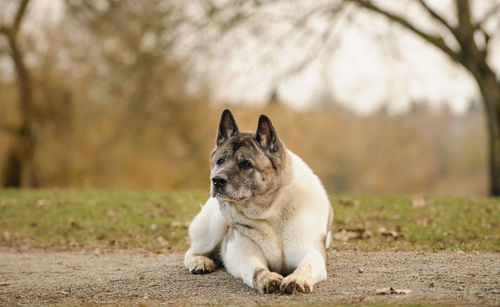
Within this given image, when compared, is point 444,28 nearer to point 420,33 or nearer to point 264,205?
point 420,33

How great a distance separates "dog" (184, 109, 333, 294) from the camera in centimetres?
595

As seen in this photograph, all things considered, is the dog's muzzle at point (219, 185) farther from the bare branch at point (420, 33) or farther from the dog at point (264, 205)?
the bare branch at point (420, 33)

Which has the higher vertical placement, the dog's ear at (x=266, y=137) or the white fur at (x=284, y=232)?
the dog's ear at (x=266, y=137)

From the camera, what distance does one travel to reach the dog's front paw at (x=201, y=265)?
7016mm

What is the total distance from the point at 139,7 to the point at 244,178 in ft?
61.1

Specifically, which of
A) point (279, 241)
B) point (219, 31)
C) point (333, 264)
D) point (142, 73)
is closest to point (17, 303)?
point (279, 241)

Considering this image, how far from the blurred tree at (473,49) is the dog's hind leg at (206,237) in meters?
13.6

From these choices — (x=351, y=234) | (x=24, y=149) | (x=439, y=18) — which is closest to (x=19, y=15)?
(x=24, y=149)

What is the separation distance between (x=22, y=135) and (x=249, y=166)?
2195 cm

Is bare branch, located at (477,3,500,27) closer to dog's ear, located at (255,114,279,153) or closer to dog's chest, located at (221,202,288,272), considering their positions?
dog's ear, located at (255,114,279,153)

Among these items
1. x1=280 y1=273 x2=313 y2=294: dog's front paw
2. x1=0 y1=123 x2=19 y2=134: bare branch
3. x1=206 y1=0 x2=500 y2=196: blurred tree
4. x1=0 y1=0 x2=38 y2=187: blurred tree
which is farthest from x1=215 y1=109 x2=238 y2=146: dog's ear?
x1=0 y1=123 x2=19 y2=134: bare branch

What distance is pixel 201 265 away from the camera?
7023mm

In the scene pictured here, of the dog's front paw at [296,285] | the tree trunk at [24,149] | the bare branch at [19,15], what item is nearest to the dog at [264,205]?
the dog's front paw at [296,285]

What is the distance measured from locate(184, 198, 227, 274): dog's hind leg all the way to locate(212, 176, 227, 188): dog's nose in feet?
4.29
